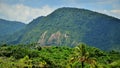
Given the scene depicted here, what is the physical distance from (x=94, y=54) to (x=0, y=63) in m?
74.4

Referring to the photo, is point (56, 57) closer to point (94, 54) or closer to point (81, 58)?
point (94, 54)

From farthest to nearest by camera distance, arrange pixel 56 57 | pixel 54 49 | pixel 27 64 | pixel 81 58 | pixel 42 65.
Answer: pixel 54 49
pixel 56 57
pixel 42 65
pixel 27 64
pixel 81 58

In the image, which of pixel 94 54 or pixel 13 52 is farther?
pixel 94 54

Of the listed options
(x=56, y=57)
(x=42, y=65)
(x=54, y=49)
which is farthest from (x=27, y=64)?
(x=54, y=49)

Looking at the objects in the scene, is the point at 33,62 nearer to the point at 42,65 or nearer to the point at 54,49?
the point at 42,65

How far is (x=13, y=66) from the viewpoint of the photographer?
106500mm

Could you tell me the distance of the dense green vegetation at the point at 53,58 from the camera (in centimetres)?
8738

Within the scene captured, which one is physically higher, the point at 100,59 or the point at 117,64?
the point at 117,64

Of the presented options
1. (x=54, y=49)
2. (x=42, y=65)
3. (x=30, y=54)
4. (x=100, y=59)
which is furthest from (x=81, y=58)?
(x=54, y=49)

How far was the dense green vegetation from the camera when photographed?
287 feet

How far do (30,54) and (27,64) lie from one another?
35.8 m

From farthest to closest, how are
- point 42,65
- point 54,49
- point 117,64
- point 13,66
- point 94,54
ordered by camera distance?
point 54,49, point 94,54, point 42,65, point 13,66, point 117,64

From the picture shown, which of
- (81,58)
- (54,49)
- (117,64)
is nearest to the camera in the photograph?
(117,64)

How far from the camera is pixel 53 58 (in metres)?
162
